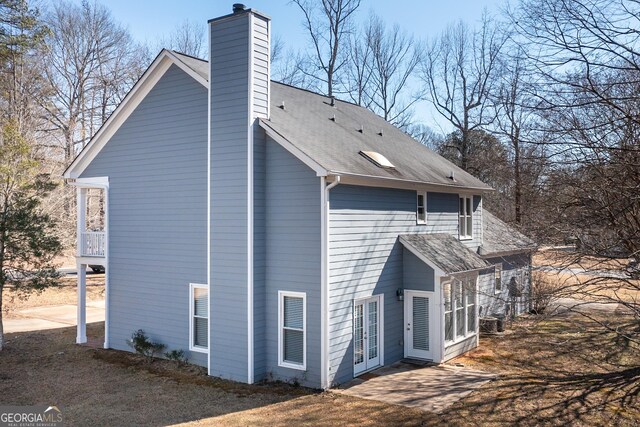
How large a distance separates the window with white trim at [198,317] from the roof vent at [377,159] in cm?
546

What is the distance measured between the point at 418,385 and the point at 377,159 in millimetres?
5781

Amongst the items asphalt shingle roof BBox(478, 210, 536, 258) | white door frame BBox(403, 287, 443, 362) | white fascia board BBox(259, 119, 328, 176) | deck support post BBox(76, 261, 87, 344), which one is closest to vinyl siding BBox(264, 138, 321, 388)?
white fascia board BBox(259, 119, 328, 176)

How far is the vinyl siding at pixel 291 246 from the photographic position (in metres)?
11.4

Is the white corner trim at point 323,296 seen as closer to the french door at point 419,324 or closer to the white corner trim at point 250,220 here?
the white corner trim at point 250,220

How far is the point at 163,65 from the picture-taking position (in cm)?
1394

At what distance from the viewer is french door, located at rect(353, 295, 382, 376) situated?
40.0ft

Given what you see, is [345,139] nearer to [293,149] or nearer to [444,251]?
[293,149]

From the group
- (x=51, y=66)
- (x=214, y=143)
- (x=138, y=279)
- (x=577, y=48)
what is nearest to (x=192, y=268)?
(x=138, y=279)

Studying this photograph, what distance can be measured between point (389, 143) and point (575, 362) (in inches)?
335

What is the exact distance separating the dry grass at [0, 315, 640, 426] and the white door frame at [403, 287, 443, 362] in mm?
1010

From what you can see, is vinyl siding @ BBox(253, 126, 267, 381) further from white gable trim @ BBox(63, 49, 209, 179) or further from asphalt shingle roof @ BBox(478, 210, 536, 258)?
asphalt shingle roof @ BBox(478, 210, 536, 258)

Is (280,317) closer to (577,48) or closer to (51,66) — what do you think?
(577,48)

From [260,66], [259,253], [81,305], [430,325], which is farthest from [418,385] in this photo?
[81,305]

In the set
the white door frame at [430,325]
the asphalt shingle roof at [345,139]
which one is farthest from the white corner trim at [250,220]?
the white door frame at [430,325]
